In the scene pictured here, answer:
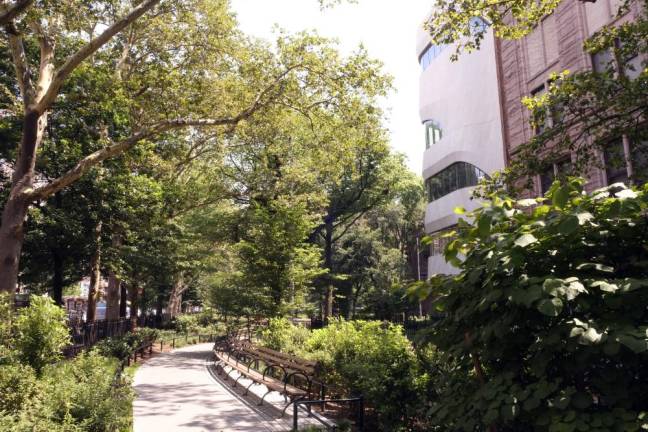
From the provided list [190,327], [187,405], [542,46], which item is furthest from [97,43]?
[190,327]

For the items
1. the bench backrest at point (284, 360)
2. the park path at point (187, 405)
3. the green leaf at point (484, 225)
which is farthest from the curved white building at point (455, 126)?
the green leaf at point (484, 225)

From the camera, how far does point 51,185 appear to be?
12.7 meters

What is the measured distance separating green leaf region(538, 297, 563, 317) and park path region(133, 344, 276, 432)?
6965 mm

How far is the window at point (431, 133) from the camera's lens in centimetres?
3459

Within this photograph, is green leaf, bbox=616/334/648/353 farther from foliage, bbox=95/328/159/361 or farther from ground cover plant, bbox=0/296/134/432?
foliage, bbox=95/328/159/361

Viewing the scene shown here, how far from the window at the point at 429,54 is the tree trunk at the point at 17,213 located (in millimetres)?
27349

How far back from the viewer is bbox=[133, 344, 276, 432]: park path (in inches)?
346

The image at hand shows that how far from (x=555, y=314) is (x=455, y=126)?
3095 cm

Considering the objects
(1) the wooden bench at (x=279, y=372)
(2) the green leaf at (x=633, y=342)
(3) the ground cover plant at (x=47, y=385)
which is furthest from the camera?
(1) the wooden bench at (x=279, y=372)

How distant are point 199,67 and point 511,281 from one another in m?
16.9

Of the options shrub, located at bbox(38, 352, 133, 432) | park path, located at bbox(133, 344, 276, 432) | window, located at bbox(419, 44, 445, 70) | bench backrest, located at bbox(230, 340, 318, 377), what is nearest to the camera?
shrub, located at bbox(38, 352, 133, 432)

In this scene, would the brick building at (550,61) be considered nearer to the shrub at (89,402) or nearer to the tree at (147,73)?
the tree at (147,73)

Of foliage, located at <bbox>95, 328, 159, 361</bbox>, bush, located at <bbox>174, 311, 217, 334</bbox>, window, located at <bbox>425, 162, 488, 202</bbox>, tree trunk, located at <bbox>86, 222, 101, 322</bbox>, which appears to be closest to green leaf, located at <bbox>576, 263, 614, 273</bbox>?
foliage, located at <bbox>95, 328, 159, 361</bbox>

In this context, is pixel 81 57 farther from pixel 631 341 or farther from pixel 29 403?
pixel 631 341
